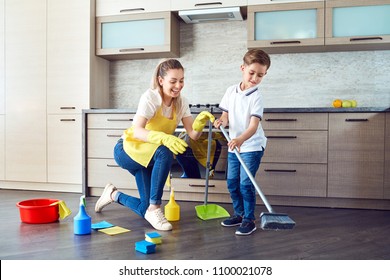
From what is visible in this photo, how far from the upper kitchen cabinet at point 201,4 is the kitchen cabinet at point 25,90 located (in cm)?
120

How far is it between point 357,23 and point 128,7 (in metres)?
1.91

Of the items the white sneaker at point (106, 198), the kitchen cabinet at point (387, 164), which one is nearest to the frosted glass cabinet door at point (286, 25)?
the kitchen cabinet at point (387, 164)

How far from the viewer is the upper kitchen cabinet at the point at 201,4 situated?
3219 millimetres

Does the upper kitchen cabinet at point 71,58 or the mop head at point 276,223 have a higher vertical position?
the upper kitchen cabinet at point 71,58

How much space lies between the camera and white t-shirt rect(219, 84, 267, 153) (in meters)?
2.18

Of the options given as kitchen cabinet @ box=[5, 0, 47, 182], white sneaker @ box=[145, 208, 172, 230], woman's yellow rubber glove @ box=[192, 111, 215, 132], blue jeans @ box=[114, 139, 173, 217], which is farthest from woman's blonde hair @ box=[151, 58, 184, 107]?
kitchen cabinet @ box=[5, 0, 47, 182]

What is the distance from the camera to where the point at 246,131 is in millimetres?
2109

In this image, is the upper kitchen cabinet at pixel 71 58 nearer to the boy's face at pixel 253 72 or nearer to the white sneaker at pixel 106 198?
the white sneaker at pixel 106 198

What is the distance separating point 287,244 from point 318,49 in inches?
76.9

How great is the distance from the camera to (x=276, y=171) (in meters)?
2.96

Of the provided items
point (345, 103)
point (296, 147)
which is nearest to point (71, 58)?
point (296, 147)

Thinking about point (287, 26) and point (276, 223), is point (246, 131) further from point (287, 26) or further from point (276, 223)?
point (287, 26)
